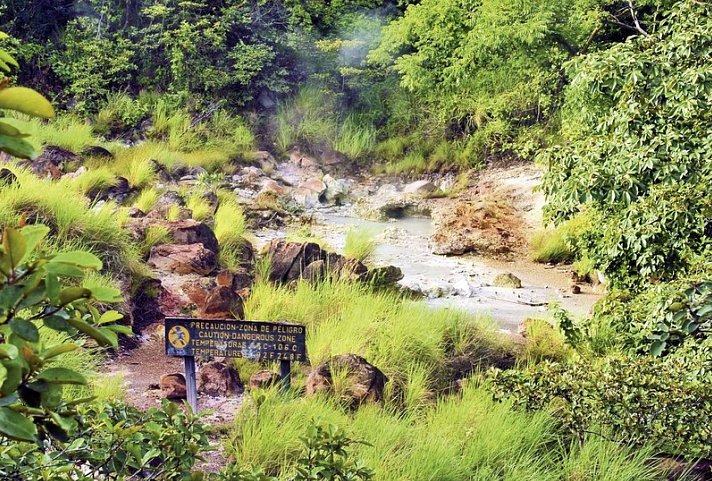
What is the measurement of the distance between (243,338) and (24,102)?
335 cm

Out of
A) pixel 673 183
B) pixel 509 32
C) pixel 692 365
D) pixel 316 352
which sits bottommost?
pixel 316 352

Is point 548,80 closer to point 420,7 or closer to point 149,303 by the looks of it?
point 420,7

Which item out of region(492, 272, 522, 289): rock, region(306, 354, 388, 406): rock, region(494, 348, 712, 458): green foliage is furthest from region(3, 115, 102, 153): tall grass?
region(494, 348, 712, 458): green foliage

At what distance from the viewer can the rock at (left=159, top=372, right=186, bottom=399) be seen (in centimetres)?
448

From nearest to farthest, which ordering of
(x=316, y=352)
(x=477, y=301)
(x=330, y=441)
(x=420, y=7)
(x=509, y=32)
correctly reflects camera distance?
1. (x=330, y=441)
2. (x=316, y=352)
3. (x=477, y=301)
4. (x=509, y=32)
5. (x=420, y=7)

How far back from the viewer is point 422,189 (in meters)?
12.4

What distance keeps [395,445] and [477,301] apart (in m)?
3.88

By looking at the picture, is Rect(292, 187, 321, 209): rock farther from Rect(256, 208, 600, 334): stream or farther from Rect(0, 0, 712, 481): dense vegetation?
Rect(0, 0, 712, 481): dense vegetation

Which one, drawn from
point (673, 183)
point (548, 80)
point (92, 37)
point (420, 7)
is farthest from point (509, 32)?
point (92, 37)

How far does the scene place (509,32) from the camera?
335 inches

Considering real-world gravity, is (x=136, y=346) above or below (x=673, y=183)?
below

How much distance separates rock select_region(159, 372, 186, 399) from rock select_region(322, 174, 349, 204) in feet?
24.8

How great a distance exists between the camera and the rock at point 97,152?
403 inches

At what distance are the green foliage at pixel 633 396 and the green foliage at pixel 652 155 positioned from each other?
0.82 metres
